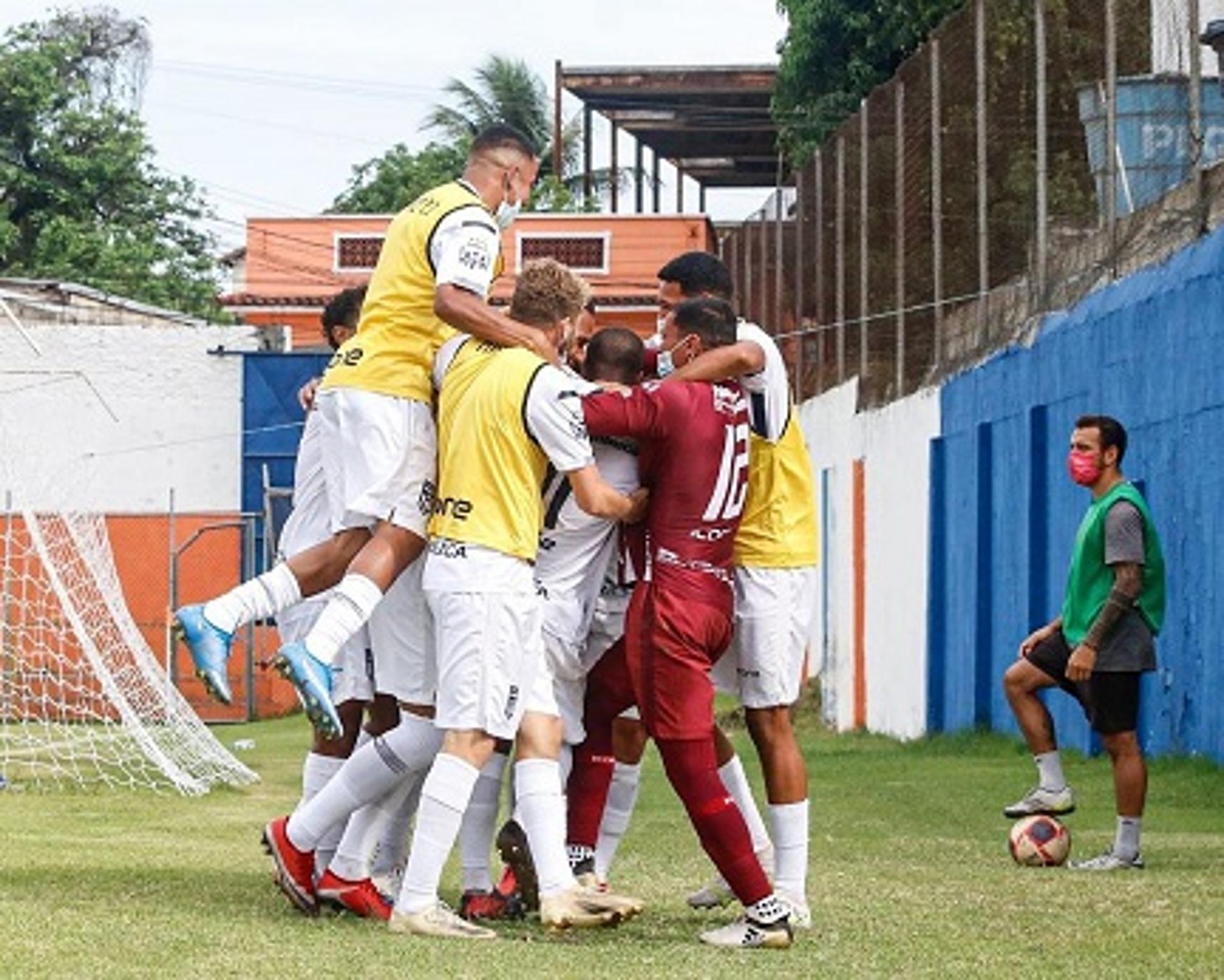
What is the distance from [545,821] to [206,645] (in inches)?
48.0

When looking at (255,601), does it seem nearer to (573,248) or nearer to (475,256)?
(475,256)

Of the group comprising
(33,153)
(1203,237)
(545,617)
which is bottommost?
(545,617)

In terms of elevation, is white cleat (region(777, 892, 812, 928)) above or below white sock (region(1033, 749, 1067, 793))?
below

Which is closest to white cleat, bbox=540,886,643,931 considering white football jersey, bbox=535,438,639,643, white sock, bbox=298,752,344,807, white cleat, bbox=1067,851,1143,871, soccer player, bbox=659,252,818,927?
soccer player, bbox=659,252,818,927

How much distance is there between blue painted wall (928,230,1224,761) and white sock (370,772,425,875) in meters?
7.61

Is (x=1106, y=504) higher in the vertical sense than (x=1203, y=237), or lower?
lower

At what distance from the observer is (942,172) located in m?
24.6

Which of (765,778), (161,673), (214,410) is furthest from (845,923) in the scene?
(214,410)

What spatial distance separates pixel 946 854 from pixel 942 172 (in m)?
11.6

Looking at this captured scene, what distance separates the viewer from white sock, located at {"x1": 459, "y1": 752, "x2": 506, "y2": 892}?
413 inches

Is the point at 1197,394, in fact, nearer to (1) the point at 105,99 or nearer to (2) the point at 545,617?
(2) the point at 545,617

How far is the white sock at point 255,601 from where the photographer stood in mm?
10086

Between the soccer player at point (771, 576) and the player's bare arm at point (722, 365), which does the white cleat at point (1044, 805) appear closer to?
the soccer player at point (771, 576)

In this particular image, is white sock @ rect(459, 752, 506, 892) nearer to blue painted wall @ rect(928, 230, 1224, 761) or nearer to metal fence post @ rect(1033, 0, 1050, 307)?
blue painted wall @ rect(928, 230, 1224, 761)
